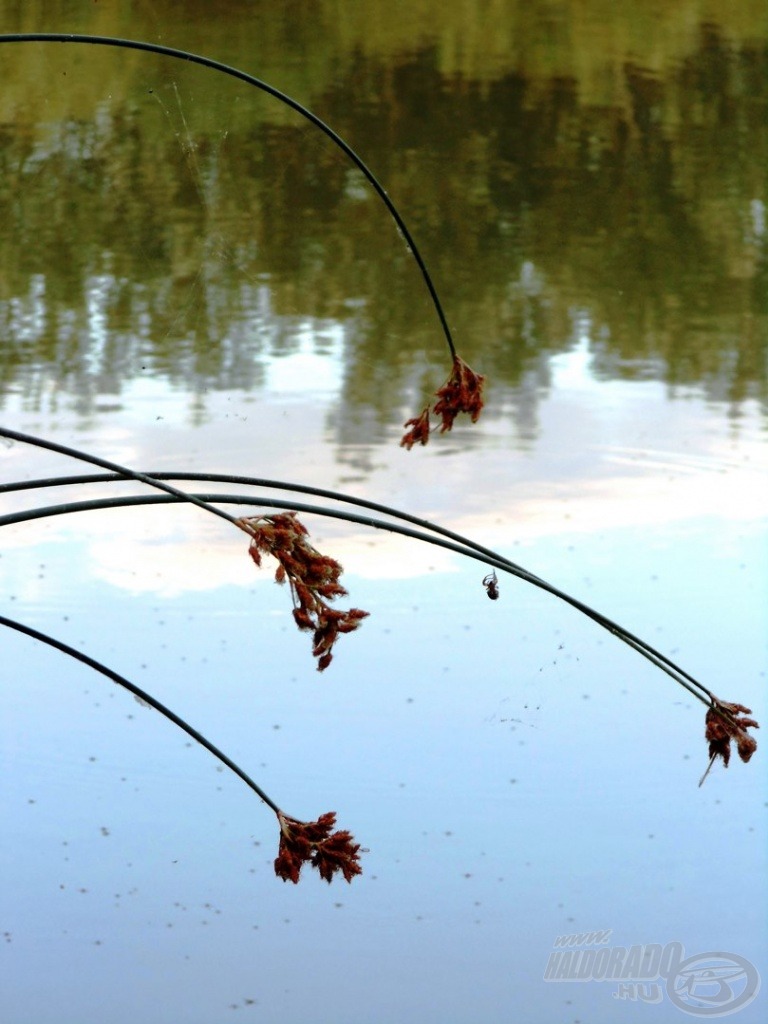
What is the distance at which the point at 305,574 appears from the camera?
199cm

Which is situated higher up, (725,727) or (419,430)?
(419,430)

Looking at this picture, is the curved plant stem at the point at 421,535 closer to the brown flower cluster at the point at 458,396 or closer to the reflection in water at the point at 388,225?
the brown flower cluster at the point at 458,396

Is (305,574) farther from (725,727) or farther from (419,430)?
(725,727)

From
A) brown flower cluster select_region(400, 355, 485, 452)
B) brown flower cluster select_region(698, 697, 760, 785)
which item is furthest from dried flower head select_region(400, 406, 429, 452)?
brown flower cluster select_region(698, 697, 760, 785)

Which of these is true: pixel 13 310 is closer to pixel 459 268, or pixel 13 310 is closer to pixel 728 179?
pixel 459 268

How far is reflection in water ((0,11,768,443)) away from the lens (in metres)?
9.66

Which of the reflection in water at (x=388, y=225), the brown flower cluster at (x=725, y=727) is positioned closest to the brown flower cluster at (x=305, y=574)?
the brown flower cluster at (x=725, y=727)

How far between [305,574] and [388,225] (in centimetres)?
823

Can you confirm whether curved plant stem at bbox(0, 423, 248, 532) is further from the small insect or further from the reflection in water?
the reflection in water

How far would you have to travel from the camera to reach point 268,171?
32.8 ft

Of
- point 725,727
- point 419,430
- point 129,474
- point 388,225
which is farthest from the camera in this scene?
point 388,225

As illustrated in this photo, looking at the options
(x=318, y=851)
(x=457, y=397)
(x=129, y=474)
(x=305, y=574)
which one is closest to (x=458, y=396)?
(x=457, y=397)

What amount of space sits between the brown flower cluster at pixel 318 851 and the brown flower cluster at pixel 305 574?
268 millimetres

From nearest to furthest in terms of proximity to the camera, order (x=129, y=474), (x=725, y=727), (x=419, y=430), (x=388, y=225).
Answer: (x=129, y=474), (x=725, y=727), (x=419, y=430), (x=388, y=225)
